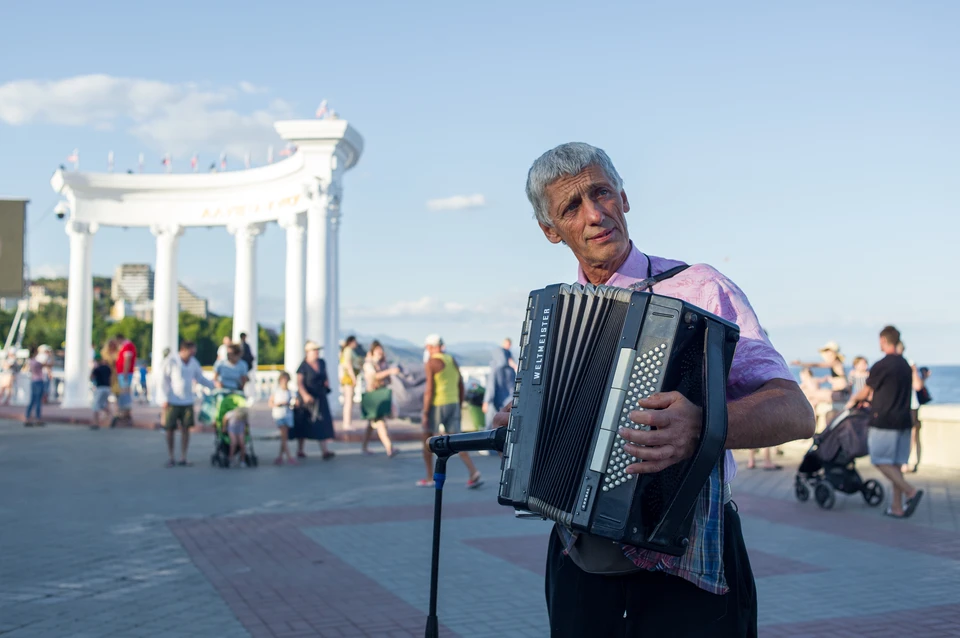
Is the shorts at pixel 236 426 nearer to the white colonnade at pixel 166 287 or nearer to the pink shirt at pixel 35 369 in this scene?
the pink shirt at pixel 35 369

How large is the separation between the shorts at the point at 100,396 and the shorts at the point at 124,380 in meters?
0.36

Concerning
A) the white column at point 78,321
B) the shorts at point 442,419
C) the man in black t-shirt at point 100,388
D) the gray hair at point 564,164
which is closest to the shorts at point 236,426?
the shorts at point 442,419

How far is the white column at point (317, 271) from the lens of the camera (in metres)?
20.9

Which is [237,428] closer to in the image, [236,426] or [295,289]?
[236,426]

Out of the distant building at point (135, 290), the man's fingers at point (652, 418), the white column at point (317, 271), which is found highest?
the distant building at point (135, 290)

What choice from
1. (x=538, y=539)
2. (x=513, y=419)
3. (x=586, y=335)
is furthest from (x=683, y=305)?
(x=538, y=539)

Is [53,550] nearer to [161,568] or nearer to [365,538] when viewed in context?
[161,568]

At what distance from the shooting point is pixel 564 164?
2607 millimetres

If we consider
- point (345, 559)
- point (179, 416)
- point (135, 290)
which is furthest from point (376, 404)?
point (135, 290)

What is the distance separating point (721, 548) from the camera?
2.28 metres

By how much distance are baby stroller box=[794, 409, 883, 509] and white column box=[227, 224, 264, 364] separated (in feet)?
61.1

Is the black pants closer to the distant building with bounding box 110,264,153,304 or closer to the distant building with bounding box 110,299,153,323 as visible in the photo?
the distant building with bounding box 110,299,153,323

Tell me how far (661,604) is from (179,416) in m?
12.7

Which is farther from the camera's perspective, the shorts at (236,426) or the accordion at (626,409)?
the shorts at (236,426)
